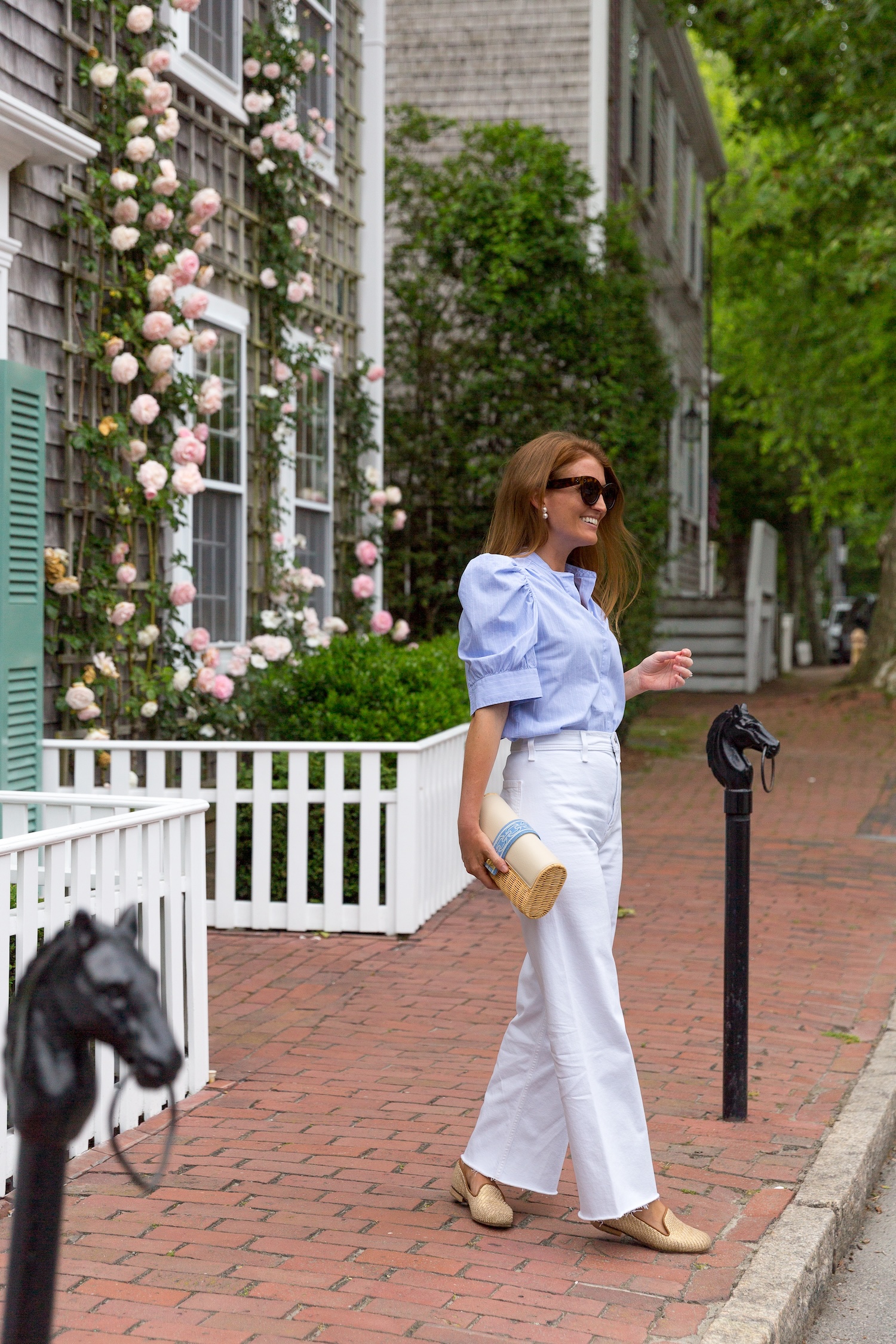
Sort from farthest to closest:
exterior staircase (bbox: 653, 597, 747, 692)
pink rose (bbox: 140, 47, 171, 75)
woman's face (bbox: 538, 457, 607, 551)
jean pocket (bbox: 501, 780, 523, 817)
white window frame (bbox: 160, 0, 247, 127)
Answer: exterior staircase (bbox: 653, 597, 747, 692) < white window frame (bbox: 160, 0, 247, 127) < pink rose (bbox: 140, 47, 171, 75) < woman's face (bbox: 538, 457, 607, 551) < jean pocket (bbox: 501, 780, 523, 817)

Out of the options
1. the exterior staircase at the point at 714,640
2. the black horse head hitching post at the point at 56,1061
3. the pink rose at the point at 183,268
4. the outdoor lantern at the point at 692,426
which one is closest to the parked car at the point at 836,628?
the outdoor lantern at the point at 692,426

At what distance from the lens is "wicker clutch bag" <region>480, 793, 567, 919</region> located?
331cm

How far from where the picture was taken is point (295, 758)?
269 inches

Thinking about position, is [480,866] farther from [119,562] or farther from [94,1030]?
[119,562]

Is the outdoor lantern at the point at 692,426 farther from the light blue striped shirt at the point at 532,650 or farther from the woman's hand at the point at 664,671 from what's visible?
the light blue striped shirt at the point at 532,650

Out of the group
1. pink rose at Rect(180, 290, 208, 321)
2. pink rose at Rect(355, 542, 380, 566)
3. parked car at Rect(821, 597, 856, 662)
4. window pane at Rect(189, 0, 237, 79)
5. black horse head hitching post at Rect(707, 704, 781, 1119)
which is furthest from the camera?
parked car at Rect(821, 597, 856, 662)

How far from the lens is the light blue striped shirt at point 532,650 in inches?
137

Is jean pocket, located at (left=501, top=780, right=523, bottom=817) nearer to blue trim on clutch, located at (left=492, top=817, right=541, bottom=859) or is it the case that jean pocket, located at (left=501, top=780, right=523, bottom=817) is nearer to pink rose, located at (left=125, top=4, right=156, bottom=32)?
blue trim on clutch, located at (left=492, top=817, right=541, bottom=859)

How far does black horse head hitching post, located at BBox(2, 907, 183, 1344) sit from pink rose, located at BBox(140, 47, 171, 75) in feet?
22.4

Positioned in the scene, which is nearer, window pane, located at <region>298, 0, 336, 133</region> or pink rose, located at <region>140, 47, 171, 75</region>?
pink rose, located at <region>140, 47, 171, 75</region>

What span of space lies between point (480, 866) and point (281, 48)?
25.2 ft

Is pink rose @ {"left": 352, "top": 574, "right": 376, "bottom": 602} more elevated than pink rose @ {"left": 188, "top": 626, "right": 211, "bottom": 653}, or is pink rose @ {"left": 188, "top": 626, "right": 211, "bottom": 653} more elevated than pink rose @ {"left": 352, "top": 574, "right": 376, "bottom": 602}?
pink rose @ {"left": 352, "top": 574, "right": 376, "bottom": 602}

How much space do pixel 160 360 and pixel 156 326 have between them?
17 centimetres

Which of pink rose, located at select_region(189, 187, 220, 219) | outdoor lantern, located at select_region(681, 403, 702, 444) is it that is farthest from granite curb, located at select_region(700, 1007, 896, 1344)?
outdoor lantern, located at select_region(681, 403, 702, 444)
